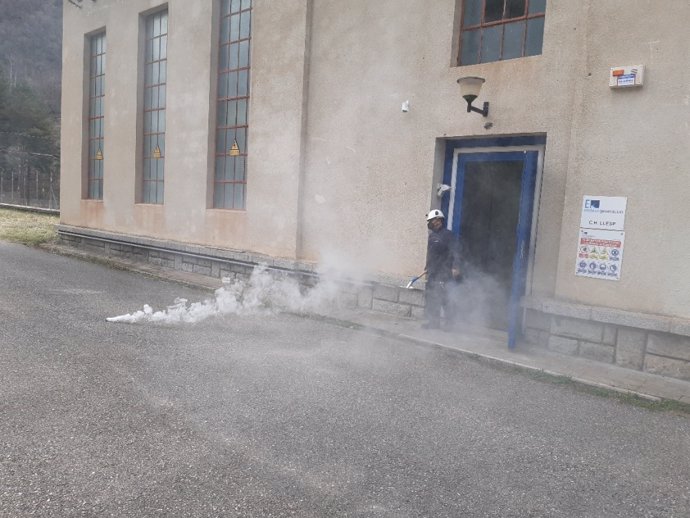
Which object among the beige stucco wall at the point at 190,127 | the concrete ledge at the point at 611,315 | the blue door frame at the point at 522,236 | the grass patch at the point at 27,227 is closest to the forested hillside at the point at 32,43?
the grass patch at the point at 27,227

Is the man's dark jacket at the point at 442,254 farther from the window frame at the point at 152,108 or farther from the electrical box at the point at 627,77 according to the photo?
the window frame at the point at 152,108

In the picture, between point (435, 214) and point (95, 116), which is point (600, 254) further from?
point (95, 116)

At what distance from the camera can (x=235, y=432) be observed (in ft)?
12.5

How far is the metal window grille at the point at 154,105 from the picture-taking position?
1234cm

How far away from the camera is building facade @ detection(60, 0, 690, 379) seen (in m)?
5.70

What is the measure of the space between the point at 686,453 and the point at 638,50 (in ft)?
13.6

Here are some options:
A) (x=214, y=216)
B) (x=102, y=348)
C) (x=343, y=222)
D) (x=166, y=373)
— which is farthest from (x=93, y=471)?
(x=214, y=216)

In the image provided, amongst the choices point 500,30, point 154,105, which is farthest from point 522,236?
point 154,105

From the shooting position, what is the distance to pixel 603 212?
5965 mm

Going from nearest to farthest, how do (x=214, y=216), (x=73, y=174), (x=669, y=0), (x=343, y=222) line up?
(x=669, y=0) → (x=343, y=222) → (x=214, y=216) → (x=73, y=174)

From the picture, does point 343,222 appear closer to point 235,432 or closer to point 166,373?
point 166,373

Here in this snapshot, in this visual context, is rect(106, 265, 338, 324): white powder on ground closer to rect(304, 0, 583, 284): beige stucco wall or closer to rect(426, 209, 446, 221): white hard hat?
rect(304, 0, 583, 284): beige stucco wall

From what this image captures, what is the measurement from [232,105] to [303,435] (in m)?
8.52

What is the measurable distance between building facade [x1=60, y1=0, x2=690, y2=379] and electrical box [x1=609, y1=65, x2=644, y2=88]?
13mm
